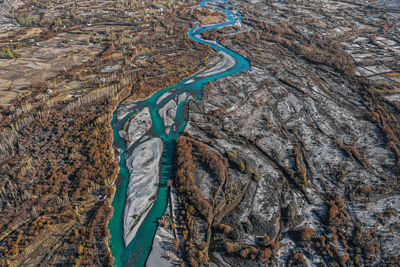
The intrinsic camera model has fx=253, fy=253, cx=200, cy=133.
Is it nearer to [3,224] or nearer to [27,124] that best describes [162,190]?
[3,224]

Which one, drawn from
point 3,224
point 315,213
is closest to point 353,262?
point 315,213

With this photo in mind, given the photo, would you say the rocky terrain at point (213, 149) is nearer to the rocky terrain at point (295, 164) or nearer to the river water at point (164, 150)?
the rocky terrain at point (295, 164)

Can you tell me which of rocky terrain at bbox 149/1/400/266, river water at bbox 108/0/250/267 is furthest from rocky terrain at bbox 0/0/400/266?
river water at bbox 108/0/250/267

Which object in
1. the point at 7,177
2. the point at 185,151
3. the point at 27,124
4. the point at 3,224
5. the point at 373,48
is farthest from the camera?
the point at 373,48

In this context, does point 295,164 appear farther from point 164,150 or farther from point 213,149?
point 164,150

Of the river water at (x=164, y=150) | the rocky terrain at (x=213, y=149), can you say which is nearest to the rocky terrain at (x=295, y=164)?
the rocky terrain at (x=213, y=149)

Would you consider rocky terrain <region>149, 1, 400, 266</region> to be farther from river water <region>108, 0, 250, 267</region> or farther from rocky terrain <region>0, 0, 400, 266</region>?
river water <region>108, 0, 250, 267</region>
